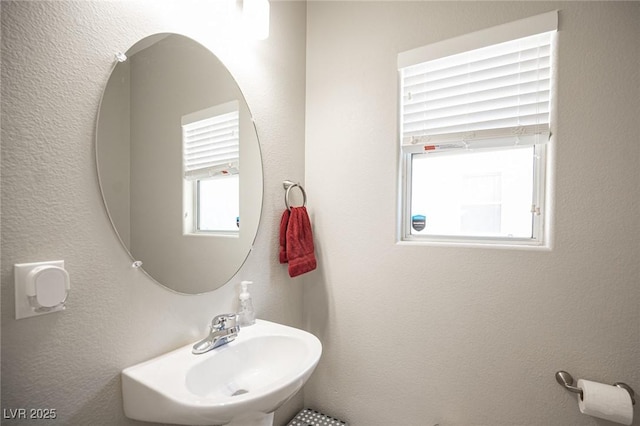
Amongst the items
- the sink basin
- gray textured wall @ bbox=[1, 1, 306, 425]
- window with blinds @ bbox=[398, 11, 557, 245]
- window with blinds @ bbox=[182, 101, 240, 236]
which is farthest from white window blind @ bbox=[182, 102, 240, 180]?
window with blinds @ bbox=[398, 11, 557, 245]

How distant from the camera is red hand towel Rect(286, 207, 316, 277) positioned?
1304mm

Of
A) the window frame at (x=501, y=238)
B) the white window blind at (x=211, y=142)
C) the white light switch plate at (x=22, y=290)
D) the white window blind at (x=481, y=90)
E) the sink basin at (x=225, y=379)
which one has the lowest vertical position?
the sink basin at (x=225, y=379)

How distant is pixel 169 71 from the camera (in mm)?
934

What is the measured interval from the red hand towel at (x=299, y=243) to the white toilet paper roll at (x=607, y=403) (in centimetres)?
109

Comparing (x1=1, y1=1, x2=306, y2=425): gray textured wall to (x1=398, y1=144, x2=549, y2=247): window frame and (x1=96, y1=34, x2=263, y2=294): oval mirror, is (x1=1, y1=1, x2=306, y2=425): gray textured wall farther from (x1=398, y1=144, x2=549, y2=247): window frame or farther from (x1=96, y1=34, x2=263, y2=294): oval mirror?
(x1=398, y1=144, x2=549, y2=247): window frame

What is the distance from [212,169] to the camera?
1099 millimetres

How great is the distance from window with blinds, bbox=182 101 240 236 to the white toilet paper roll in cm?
138

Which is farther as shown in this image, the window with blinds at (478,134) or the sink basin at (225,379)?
the window with blinds at (478,134)

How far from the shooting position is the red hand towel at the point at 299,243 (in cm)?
130

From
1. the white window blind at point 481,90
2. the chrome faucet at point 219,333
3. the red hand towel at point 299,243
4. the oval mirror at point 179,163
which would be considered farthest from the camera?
the red hand towel at point 299,243

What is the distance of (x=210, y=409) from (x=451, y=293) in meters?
0.99

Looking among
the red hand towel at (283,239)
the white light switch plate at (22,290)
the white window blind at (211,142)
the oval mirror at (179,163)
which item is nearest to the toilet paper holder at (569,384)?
the red hand towel at (283,239)

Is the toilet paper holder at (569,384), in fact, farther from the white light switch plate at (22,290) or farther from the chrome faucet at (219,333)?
the white light switch plate at (22,290)

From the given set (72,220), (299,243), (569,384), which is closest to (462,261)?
(569,384)
